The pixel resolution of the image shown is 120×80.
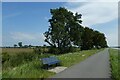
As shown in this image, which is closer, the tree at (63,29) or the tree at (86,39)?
the tree at (63,29)

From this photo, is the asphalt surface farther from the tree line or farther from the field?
the tree line

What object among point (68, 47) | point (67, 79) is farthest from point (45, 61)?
point (68, 47)

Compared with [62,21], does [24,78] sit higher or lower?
lower

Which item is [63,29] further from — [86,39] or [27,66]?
[27,66]

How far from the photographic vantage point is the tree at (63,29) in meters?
61.5

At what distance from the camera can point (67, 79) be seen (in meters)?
13.0

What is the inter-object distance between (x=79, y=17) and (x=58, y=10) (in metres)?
8.79

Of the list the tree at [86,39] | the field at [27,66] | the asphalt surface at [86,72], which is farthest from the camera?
the tree at [86,39]

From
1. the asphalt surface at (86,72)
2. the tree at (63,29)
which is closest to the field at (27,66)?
the asphalt surface at (86,72)

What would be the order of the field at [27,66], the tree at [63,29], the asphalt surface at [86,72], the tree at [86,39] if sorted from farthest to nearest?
1. the tree at [86,39]
2. the tree at [63,29]
3. the asphalt surface at [86,72]
4. the field at [27,66]

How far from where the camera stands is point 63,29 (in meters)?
61.8

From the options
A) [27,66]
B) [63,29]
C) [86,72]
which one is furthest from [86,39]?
[86,72]

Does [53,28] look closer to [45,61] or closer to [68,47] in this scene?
[68,47]

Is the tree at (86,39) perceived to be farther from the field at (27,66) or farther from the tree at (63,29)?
the field at (27,66)
